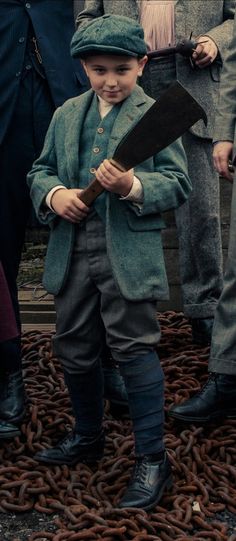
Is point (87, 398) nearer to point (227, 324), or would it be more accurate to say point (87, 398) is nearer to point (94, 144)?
point (227, 324)

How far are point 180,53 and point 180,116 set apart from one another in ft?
4.28

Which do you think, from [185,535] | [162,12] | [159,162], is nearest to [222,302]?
[159,162]

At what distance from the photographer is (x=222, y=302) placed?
403 centimetres

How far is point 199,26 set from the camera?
4.57 m

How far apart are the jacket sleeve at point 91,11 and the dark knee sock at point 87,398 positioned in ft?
5.56

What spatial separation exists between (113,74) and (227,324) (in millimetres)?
1159

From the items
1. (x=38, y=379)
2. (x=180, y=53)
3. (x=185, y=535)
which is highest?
(x=180, y=53)

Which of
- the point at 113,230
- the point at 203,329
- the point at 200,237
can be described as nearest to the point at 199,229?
Result: the point at 200,237

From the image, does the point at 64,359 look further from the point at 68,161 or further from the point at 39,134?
the point at 39,134

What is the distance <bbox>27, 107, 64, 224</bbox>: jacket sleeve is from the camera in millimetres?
3457

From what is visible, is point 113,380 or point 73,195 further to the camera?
point 113,380

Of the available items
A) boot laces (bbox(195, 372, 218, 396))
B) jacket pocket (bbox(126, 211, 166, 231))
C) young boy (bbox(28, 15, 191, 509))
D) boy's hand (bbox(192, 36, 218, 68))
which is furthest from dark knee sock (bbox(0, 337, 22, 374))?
boy's hand (bbox(192, 36, 218, 68))

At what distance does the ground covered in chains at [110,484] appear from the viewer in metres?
3.30

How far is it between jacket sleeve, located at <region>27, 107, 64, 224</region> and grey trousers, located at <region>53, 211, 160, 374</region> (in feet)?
0.44
